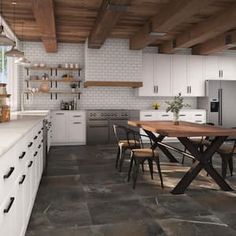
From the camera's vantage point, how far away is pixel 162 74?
8.27 metres

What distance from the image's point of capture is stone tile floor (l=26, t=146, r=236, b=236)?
257 cm

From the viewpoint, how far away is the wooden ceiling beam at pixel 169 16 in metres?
4.14

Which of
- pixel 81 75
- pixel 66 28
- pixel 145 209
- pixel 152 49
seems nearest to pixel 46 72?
pixel 81 75

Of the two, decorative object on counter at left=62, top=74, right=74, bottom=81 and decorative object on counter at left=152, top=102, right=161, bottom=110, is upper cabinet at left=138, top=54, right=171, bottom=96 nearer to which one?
decorative object on counter at left=152, top=102, right=161, bottom=110

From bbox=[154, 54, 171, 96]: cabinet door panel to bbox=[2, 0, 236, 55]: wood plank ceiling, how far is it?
1.64 ft

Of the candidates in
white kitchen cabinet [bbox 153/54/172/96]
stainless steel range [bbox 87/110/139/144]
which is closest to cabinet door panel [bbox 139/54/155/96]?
white kitchen cabinet [bbox 153/54/172/96]

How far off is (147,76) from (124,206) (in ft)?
18.2

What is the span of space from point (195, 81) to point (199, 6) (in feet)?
14.8

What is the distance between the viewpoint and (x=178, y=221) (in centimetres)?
274

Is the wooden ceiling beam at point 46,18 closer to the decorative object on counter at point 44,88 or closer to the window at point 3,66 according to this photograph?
the window at point 3,66

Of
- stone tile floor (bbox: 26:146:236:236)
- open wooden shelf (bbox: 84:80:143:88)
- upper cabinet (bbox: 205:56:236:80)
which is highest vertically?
upper cabinet (bbox: 205:56:236:80)

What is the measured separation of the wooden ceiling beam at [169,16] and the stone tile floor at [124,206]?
8.50ft

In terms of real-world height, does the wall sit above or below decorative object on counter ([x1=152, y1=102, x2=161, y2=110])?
above

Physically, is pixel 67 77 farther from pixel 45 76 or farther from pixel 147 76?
pixel 147 76
